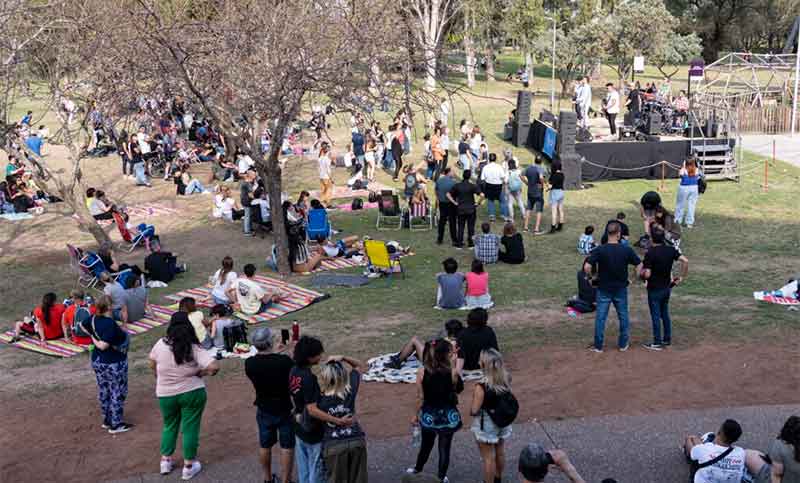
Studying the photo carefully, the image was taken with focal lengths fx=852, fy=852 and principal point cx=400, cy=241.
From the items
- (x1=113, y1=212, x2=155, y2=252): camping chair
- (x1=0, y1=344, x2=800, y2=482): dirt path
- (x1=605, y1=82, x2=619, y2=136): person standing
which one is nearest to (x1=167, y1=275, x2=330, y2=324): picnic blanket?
(x1=0, y1=344, x2=800, y2=482): dirt path

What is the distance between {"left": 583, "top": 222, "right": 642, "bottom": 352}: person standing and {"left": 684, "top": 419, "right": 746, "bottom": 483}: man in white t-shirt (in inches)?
139

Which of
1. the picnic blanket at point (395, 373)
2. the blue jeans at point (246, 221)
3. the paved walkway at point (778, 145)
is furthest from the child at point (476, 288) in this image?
the paved walkway at point (778, 145)

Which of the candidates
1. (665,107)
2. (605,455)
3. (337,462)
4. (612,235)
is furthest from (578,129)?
(337,462)

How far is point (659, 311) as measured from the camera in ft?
34.8

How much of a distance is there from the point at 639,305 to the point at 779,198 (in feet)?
32.7

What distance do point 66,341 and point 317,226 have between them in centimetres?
601

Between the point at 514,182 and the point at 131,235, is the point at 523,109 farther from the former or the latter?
the point at 131,235

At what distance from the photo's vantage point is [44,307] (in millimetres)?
12305

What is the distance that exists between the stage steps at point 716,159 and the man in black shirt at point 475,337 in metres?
16.3

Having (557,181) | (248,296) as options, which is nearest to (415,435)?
(248,296)

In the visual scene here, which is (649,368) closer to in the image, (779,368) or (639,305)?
(779,368)

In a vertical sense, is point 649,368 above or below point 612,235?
below

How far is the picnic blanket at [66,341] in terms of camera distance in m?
12.0

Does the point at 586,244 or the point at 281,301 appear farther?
the point at 586,244
